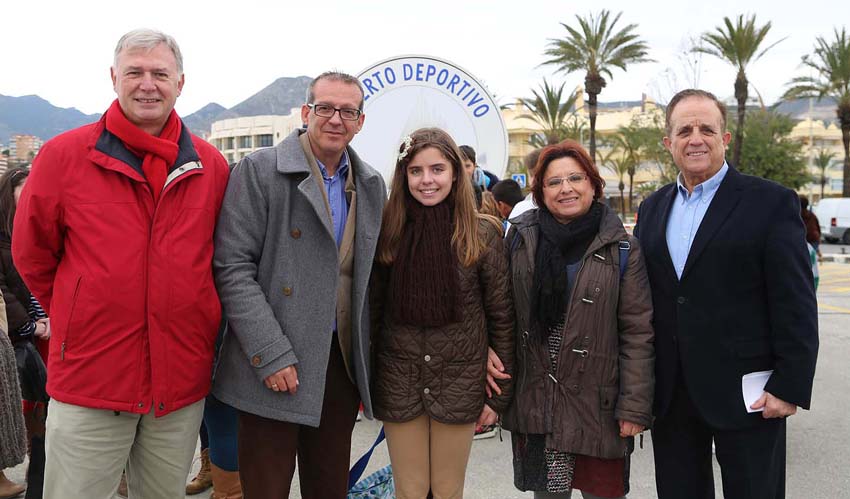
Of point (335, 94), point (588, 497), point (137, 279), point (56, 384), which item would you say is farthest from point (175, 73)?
point (588, 497)

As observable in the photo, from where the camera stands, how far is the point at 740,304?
253 cm

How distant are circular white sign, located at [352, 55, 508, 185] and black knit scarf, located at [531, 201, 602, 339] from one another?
3180mm

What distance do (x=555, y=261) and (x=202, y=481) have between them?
255 centimetres

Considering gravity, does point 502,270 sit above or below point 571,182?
below

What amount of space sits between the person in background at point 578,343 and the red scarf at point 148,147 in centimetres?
144

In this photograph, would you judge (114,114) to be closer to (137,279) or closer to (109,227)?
(109,227)

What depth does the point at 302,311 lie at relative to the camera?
8.36 feet

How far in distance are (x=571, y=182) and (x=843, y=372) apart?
5.33 meters

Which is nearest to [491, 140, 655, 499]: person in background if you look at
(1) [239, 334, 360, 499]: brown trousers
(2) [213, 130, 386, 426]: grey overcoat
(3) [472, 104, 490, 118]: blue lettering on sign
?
(1) [239, 334, 360, 499]: brown trousers

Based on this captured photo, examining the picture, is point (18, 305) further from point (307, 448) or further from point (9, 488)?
point (307, 448)

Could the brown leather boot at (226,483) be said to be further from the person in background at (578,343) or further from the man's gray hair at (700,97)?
the man's gray hair at (700,97)

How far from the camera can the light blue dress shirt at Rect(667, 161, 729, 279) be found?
2.67 metres

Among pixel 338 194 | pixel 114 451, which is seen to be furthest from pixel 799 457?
pixel 114 451

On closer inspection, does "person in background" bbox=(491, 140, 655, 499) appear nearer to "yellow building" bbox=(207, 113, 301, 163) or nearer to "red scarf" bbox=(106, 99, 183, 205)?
"red scarf" bbox=(106, 99, 183, 205)
